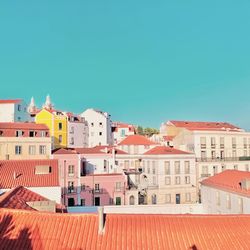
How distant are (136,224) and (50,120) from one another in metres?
57.5

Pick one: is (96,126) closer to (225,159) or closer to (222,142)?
(222,142)

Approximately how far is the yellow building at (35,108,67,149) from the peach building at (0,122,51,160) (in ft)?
58.8

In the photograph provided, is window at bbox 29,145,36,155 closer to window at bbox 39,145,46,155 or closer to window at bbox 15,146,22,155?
window at bbox 39,145,46,155

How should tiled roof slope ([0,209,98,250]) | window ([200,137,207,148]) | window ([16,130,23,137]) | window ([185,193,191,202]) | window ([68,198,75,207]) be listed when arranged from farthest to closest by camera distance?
window ([200,137,207,148]) → window ([185,193,191,202]) → window ([16,130,23,137]) → window ([68,198,75,207]) → tiled roof slope ([0,209,98,250])

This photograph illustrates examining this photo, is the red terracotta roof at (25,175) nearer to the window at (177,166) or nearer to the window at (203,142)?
the window at (177,166)

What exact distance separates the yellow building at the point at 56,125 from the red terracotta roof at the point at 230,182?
39.5m

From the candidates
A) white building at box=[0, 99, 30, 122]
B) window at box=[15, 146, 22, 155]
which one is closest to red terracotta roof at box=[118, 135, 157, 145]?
window at box=[15, 146, 22, 155]

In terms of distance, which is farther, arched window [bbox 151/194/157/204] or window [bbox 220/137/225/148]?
window [bbox 220/137/225/148]

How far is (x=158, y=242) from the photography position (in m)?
14.1

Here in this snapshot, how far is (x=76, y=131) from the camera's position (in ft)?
247

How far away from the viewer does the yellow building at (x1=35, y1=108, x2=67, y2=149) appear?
69.5 metres

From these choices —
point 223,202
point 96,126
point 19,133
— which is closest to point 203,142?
point 223,202

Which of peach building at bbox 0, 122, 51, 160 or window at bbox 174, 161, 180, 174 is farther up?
peach building at bbox 0, 122, 51, 160

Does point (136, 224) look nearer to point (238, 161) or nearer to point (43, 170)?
point (43, 170)
